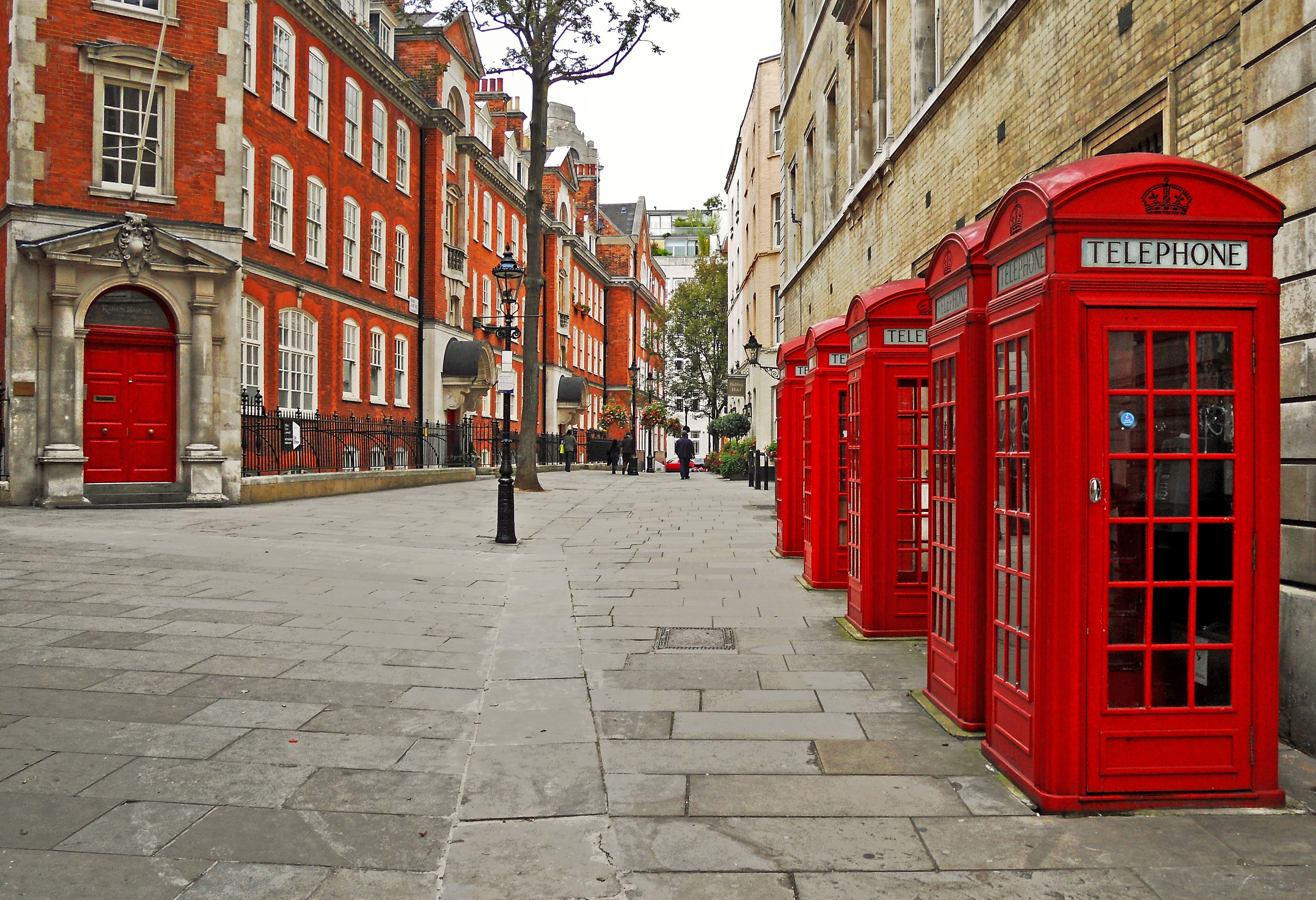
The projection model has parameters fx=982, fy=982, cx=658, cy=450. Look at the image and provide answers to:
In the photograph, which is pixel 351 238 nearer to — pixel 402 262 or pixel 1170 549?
pixel 402 262

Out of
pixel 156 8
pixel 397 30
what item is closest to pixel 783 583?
pixel 156 8

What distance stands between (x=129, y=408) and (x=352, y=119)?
13.2 meters

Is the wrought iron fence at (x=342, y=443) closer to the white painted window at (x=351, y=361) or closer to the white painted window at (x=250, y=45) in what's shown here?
the white painted window at (x=351, y=361)

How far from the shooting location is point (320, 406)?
25.5 metres

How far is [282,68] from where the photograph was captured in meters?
23.7

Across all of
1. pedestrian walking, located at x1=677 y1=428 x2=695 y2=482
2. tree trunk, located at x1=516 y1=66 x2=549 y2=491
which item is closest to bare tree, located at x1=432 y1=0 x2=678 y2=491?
tree trunk, located at x1=516 y1=66 x2=549 y2=491

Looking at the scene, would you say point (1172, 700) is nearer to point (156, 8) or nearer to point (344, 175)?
point (156, 8)

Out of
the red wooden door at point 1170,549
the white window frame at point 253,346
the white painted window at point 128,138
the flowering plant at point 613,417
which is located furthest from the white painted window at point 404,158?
the red wooden door at point 1170,549

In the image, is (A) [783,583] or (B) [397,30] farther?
(B) [397,30]

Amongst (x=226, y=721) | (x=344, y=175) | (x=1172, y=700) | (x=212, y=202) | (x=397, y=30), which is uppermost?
(x=397, y=30)

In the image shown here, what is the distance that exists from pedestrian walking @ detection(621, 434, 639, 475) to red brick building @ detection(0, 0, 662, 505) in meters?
10.8

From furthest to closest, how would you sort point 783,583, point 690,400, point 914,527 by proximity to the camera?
1. point 690,400
2. point 783,583
3. point 914,527

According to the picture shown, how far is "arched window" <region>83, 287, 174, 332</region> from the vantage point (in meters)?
17.5

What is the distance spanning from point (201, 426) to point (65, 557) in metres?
8.46
